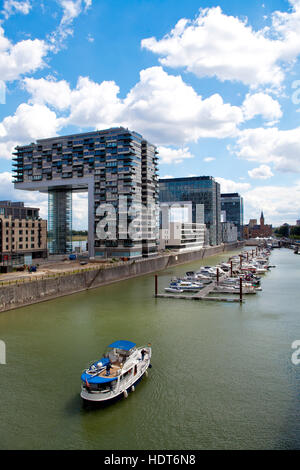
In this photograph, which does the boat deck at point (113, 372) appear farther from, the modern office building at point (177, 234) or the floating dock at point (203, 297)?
the modern office building at point (177, 234)

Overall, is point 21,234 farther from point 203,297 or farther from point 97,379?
point 97,379

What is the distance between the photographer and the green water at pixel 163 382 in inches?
693

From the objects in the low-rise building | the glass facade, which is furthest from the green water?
the low-rise building

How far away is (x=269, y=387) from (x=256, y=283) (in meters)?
45.8

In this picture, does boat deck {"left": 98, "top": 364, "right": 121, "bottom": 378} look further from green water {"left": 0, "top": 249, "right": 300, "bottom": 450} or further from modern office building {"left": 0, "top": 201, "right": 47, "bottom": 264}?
modern office building {"left": 0, "top": 201, "right": 47, "bottom": 264}

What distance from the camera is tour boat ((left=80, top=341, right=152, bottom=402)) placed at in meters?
20.7

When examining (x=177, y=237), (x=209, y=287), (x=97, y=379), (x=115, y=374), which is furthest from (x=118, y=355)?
(x=177, y=237)

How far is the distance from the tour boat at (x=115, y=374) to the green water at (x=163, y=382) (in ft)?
2.27

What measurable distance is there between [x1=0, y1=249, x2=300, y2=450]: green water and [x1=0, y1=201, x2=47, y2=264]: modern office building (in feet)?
117

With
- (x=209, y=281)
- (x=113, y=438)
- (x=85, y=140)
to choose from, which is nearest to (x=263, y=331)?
(x=113, y=438)

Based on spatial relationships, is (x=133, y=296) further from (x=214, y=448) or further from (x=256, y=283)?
(x=214, y=448)

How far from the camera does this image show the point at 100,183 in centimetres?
10481

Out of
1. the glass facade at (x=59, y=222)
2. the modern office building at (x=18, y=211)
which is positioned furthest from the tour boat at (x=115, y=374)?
the glass facade at (x=59, y=222)
